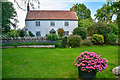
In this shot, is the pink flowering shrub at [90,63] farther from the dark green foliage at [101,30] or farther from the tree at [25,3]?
the dark green foliage at [101,30]

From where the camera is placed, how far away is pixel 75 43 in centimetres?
741

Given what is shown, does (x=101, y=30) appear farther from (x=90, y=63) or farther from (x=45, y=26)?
(x=90, y=63)

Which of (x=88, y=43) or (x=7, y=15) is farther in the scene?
(x=88, y=43)

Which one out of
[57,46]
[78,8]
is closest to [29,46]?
[57,46]

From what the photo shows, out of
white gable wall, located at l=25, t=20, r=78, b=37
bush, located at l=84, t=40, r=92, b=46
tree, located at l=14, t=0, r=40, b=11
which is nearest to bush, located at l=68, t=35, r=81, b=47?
bush, located at l=84, t=40, r=92, b=46

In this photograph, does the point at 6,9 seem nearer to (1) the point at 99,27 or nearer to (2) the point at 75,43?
(2) the point at 75,43

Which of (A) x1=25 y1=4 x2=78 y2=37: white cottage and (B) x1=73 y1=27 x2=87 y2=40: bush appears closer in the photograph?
(B) x1=73 y1=27 x2=87 y2=40: bush

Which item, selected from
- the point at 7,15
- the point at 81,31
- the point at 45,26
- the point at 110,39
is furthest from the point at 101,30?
the point at 7,15

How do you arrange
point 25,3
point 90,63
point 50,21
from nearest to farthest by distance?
point 90,63, point 25,3, point 50,21

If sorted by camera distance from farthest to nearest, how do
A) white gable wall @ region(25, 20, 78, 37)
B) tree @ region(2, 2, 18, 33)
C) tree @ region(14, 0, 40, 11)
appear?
white gable wall @ region(25, 20, 78, 37) < tree @ region(2, 2, 18, 33) < tree @ region(14, 0, 40, 11)

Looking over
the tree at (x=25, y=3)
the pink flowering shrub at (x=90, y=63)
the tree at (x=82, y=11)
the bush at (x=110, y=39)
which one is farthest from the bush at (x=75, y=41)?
the pink flowering shrub at (x=90, y=63)

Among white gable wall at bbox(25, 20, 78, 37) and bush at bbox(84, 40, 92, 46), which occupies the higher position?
white gable wall at bbox(25, 20, 78, 37)

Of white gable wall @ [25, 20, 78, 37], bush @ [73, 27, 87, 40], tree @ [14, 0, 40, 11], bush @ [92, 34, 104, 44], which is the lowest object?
bush @ [92, 34, 104, 44]

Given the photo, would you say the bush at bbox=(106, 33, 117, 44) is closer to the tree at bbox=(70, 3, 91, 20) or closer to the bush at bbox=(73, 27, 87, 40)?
the bush at bbox=(73, 27, 87, 40)
